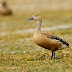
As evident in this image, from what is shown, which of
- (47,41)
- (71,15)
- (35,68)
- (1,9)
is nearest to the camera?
(35,68)

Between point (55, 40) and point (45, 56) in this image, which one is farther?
point (45, 56)

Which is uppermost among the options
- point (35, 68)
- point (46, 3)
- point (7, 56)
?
point (35, 68)

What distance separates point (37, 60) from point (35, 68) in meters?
1.37

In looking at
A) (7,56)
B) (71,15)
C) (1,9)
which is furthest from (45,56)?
(1,9)

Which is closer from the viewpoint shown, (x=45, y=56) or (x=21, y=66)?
(x=21, y=66)

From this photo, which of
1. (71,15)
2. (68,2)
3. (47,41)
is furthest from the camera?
(68,2)

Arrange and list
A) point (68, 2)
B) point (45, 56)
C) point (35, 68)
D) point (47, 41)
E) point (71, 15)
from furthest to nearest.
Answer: point (68, 2) → point (71, 15) → point (45, 56) → point (47, 41) → point (35, 68)

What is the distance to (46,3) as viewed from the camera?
35562 mm

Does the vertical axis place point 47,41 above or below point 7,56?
above

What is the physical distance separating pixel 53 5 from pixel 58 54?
2469 centimetres

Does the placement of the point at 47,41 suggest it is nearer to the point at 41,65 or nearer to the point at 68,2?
the point at 41,65

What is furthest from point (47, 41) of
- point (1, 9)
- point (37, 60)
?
point (1, 9)

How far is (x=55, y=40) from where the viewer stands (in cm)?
873

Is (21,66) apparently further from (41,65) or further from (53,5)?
(53,5)
